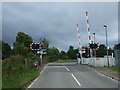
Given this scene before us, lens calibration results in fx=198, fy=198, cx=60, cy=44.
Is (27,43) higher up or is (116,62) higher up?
(27,43)

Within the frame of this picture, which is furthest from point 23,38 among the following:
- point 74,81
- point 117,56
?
point 74,81

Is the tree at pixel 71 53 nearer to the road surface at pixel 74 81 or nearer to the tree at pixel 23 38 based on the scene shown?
the tree at pixel 23 38

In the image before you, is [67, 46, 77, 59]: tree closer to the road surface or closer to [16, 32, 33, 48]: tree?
[16, 32, 33, 48]: tree

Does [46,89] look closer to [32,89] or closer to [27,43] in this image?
[32,89]

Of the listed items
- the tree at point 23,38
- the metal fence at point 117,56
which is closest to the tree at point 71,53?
the tree at point 23,38

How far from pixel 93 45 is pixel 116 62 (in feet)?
17.4

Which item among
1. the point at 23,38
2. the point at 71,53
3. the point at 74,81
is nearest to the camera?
the point at 74,81

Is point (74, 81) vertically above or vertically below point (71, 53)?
below

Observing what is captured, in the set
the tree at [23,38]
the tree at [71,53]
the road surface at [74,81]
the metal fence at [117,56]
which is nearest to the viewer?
the road surface at [74,81]

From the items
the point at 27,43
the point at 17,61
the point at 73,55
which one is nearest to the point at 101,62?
the point at 17,61

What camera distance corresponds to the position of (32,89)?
11.9 m

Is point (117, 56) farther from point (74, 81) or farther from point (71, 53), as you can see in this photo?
point (71, 53)

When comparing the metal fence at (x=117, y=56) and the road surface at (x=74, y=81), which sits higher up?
the metal fence at (x=117, y=56)

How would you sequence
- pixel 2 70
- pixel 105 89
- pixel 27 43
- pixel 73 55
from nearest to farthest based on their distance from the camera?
pixel 105 89
pixel 2 70
pixel 27 43
pixel 73 55
